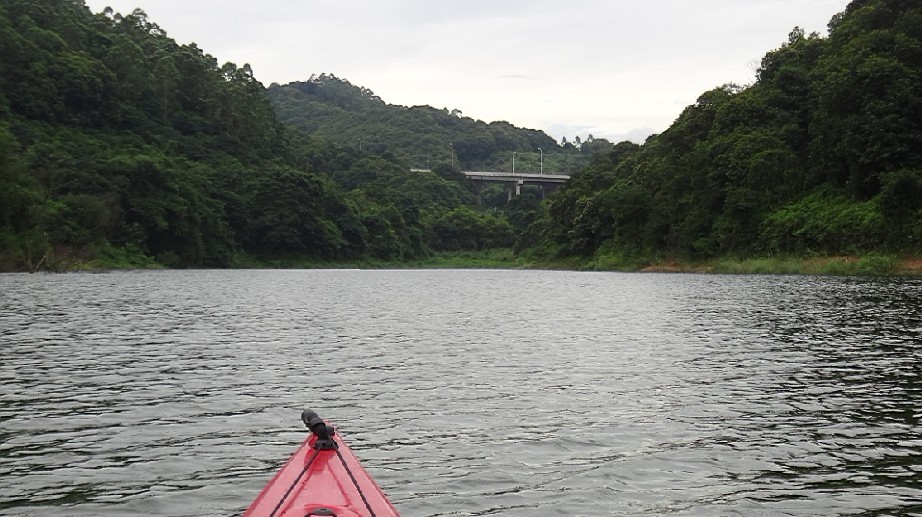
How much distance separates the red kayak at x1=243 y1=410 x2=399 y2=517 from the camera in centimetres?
663

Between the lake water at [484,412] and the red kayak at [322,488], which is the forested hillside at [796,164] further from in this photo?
the red kayak at [322,488]

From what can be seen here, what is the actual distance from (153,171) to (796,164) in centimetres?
7717

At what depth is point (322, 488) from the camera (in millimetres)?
6945

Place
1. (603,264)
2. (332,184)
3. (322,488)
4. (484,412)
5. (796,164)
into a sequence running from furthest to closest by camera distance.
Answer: (332,184), (603,264), (796,164), (484,412), (322,488)

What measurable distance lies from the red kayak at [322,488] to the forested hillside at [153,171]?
74542 millimetres

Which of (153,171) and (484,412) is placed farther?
(153,171)

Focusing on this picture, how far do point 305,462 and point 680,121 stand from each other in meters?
110

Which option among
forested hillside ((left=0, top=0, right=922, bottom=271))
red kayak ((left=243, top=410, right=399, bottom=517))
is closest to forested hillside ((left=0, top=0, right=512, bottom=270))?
forested hillside ((left=0, top=0, right=922, bottom=271))

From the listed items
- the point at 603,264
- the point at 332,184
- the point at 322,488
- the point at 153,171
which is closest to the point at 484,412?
the point at 322,488

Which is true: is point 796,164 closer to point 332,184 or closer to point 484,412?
point 484,412

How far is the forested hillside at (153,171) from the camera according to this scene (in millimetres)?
90562

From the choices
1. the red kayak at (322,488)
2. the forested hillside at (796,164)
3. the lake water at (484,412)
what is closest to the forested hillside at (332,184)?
the forested hillside at (796,164)

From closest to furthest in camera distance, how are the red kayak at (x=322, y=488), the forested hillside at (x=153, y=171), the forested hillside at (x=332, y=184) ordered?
the red kayak at (x=322, y=488), the forested hillside at (x=332, y=184), the forested hillside at (x=153, y=171)

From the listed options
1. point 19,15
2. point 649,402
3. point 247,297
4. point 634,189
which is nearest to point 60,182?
point 19,15
